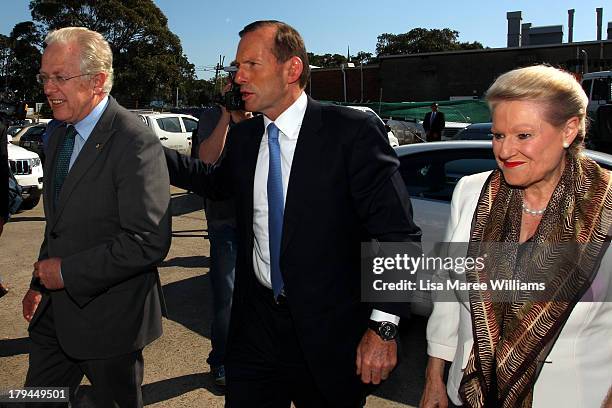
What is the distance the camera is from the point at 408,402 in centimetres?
387

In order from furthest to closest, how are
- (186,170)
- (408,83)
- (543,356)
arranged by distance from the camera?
(408,83)
(186,170)
(543,356)

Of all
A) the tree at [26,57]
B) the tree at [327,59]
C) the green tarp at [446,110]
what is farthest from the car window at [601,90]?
the tree at [327,59]

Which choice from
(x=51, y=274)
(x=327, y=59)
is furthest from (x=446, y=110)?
(x=327, y=59)

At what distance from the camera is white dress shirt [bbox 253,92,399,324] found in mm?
2320

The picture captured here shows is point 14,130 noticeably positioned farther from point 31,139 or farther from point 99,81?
point 99,81

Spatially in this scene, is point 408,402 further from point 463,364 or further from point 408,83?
point 408,83

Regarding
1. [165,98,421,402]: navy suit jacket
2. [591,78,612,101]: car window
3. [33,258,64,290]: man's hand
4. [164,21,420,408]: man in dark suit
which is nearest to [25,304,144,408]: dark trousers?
[33,258,64,290]: man's hand

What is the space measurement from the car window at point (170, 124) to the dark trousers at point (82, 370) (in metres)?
18.7

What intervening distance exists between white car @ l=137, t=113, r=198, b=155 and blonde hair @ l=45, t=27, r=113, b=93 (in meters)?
18.0

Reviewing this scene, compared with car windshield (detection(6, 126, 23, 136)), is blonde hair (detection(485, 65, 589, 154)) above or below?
above

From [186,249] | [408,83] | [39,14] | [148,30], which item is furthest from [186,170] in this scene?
[39,14]

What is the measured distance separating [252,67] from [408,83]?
4282 cm

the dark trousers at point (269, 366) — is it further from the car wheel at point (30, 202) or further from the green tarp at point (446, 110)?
the green tarp at point (446, 110)

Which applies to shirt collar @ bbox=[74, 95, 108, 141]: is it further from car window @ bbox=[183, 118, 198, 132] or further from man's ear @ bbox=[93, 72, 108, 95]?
car window @ bbox=[183, 118, 198, 132]
